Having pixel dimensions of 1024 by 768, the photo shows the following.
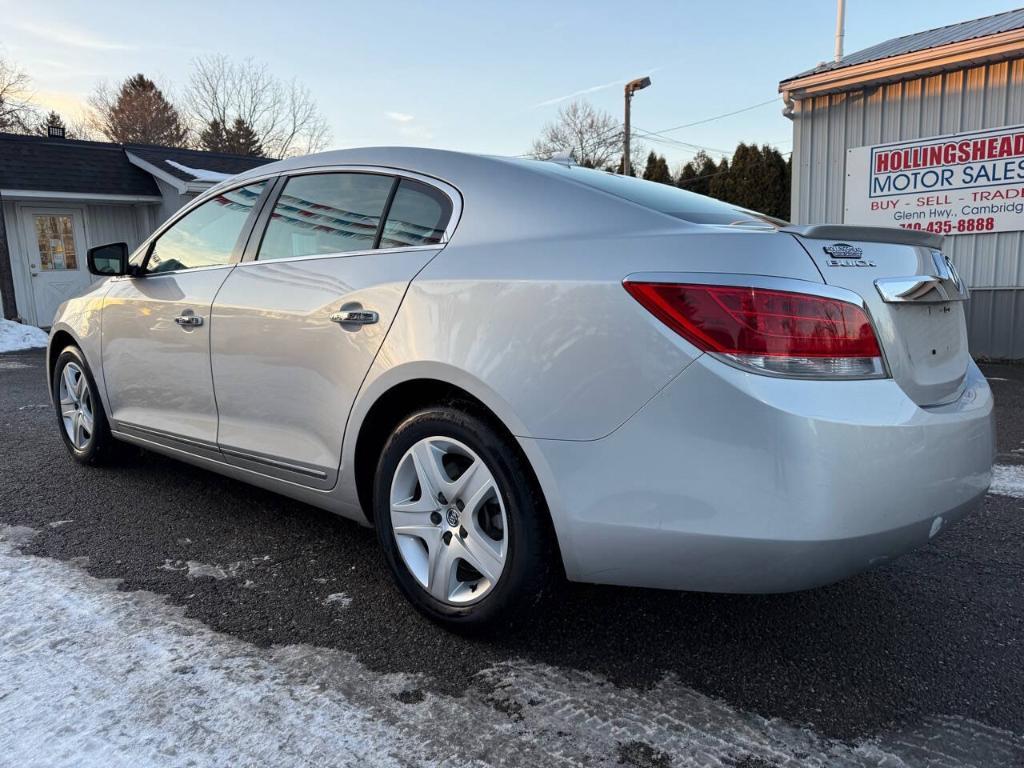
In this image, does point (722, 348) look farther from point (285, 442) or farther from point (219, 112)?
point (219, 112)

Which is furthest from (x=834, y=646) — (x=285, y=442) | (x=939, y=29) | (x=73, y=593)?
A: (x=939, y=29)

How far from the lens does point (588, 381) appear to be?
1.98 m

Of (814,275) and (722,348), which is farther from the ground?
(814,275)

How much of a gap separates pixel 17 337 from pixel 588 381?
12.6 meters

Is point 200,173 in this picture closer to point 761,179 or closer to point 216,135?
point 761,179

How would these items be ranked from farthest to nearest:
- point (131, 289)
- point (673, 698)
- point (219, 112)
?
1. point (219, 112)
2. point (131, 289)
3. point (673, 698)

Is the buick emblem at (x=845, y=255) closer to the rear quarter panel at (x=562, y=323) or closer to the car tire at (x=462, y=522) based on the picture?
the rear quarter panel at (x=562, y=323)

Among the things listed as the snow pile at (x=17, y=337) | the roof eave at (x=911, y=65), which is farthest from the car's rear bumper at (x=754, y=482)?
the snow pile at (x=17, y=337)

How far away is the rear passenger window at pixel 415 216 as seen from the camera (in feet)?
8.20

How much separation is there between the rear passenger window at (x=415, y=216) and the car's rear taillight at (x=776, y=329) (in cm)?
92

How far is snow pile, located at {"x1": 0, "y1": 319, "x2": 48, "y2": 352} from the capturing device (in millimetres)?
11469

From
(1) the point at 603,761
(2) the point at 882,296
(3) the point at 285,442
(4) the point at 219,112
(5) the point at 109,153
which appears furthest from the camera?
(4) the point at 219,112

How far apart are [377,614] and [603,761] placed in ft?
3.32

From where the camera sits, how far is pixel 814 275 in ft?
6.14
